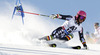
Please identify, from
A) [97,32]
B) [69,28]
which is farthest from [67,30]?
[97,32]

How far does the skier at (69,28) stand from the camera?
619 cm

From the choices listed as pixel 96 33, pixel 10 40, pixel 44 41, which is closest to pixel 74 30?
pixel 44 41

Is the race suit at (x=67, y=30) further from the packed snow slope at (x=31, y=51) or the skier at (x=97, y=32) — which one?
the skier at (x=97, y=32)

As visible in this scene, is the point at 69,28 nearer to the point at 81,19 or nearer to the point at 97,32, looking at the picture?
the point at 81,19

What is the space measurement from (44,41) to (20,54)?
3541 mm

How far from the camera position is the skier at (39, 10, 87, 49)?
→ 619cm

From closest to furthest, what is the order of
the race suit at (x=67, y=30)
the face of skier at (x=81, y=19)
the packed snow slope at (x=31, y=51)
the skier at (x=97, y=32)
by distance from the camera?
the packed snow slope at (x=31, y=51) → the face of skier at (x=81, y=19) → the race suit at (x=67, y=30) → the skier at (x=97, y=32)

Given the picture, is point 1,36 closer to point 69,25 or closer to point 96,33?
point 69,25

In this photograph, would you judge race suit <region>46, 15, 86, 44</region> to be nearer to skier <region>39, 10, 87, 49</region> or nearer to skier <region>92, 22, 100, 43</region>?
skier <region>39, 10, 87, 49</region>

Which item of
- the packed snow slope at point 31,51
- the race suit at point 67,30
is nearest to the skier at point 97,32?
the race suit at point 67,30

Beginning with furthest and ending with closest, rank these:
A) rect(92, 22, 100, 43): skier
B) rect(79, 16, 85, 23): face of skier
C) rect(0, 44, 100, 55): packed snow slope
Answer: rect(92, 22, 100, 43): skier < rect(79, 16, 85, 23): face of skier < rect(0, 44, 100, 55): packed snow slope

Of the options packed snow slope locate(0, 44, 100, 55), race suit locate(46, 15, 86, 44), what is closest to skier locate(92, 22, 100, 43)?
race suit locate(46, 15, 86, 44)

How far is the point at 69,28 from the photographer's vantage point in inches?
252

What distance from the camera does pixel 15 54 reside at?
276 cm
